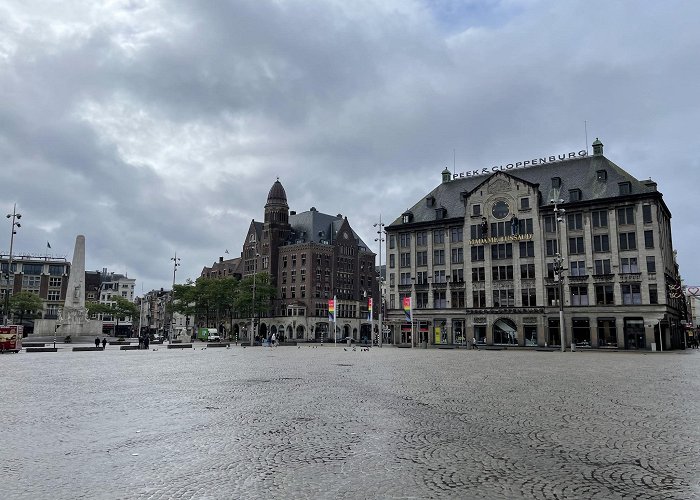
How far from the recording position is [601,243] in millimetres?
69062

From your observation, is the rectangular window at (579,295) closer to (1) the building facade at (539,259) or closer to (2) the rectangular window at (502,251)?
(1) the building facade at (539,259)

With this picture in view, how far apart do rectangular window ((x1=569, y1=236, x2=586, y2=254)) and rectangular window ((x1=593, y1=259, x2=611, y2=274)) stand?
2195 millimetres

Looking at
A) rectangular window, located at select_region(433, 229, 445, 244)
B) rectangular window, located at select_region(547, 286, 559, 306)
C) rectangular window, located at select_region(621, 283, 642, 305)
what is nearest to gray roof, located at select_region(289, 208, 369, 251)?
rectangular window, located at select_region(433, 229, 445, 244)

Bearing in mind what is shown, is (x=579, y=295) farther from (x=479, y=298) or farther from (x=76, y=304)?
(x=76, y=304)

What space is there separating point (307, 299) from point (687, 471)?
12030 cm

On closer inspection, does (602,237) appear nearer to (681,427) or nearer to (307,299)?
(681,427)

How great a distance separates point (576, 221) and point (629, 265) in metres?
8.56

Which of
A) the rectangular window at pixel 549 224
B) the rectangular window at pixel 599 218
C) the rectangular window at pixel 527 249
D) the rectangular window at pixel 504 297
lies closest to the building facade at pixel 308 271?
the rectangular window at pixel 504 297

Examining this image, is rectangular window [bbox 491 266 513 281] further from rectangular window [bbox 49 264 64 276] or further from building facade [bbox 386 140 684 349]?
rectangular window [bbox 49 264 64 276]

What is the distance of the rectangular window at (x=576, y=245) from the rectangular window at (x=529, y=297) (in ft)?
24.0

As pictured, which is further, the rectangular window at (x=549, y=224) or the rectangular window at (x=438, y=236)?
the rectangular window at (x=438, y=236)

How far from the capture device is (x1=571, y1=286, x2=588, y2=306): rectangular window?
69562mm

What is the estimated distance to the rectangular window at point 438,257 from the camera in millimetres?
82350

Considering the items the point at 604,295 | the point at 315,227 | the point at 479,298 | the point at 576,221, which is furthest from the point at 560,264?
the point at 315,227
